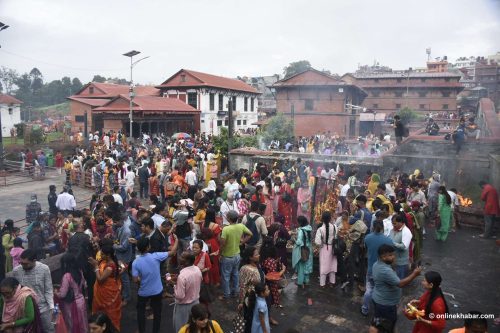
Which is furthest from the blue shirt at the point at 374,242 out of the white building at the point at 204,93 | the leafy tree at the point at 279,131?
the white building at the point at 204,93

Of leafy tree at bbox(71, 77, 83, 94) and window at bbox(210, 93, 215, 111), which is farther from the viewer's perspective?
leafy tree at bbox(71, 77, 83, 94)

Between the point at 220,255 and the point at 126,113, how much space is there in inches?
970

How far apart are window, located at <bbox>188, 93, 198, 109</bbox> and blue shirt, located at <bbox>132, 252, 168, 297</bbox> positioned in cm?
3414

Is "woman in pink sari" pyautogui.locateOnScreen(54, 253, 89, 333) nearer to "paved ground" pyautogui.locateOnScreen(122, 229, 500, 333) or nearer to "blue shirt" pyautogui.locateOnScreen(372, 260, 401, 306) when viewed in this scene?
"paved ground" pyautogui.locateOnScreen(122, 229, 500, 333)

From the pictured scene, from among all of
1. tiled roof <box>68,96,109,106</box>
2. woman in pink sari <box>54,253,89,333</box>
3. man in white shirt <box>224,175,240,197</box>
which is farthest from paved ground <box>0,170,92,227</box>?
tiled roof <box>68,96,109,106</box>

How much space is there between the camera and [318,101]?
34844mm

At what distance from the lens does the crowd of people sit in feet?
14.8

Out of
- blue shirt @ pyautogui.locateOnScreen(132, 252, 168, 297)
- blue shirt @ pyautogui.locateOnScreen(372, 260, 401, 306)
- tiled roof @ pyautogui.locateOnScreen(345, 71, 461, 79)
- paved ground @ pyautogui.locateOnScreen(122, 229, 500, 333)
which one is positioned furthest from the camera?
tiled roof @ pyautogui.locateOnScreen(345, 71, 461, 79)

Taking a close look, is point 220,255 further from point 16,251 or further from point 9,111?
point 9,111

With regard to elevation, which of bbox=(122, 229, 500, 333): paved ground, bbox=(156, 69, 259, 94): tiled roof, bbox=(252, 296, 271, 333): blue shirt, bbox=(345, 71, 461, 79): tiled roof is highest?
bbox=(345, 71, 461, 79): tiled roof

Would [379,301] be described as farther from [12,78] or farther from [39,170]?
[12,78]

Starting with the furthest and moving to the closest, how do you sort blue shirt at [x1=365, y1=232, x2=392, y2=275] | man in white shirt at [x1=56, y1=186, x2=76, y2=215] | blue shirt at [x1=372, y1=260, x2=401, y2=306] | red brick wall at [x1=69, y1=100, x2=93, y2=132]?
red brick wall at [x1=69, y1=100, x2=93, y2=132]
man in white shirt at [x1=56, y1=186, x2=76, y2=215]
blue shirt at [x1=365, y1=232, x2=392, y2=275]
blue shirt at [x1=372, y1=260, x2=401, y2=306]

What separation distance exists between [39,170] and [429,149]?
1802cm

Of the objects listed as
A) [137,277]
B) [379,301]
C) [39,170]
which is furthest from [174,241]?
[39,170]
